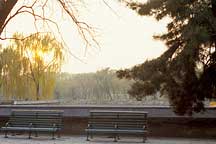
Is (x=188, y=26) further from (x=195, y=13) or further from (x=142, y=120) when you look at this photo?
(x=142, y=120)

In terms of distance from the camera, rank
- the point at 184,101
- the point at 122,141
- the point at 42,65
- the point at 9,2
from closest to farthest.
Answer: the point at 9,2
the point at 184,101
the point at 122,141
the point at 42,65

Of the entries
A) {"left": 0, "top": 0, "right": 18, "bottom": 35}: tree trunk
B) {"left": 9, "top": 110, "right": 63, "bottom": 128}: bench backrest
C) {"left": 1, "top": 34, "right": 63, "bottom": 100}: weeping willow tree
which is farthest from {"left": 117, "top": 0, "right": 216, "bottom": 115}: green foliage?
{"left": 1, "top": 34, "right": 63, "bottom": 100}: weeping willow tree

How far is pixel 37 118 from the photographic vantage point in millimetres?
17672

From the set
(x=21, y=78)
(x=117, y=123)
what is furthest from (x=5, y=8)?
(x=21, y=78)

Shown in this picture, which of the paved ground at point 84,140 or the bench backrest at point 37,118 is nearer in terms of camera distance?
the paved ground at point 84,140

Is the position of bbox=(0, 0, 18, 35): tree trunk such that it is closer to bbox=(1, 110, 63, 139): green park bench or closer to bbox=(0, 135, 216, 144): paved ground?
bbox=(0, 135, 216, 144): paved ground

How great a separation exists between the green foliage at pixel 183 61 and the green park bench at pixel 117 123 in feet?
3.68

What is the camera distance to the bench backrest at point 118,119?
1655cm

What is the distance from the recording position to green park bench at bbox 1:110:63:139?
17.3m

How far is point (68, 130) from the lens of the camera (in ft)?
60.9

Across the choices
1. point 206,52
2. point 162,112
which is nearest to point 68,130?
point 162,112

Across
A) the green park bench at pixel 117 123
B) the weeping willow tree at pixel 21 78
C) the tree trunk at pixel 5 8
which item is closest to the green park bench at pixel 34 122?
the green park bench at pixel 117 123

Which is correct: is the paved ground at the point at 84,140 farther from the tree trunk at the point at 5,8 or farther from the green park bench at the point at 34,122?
the tree trunk at the point at 5,8

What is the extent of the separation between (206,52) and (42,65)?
2862 centimetres
